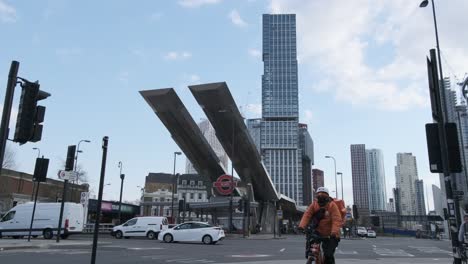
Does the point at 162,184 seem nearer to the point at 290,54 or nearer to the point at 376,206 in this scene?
the point at 290,54

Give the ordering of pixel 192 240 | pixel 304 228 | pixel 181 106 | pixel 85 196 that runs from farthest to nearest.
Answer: pixel 181 106 < pixel 85 196 < pixel 192 240 < pixel 304 228

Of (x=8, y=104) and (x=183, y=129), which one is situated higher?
(x=183, y=129)

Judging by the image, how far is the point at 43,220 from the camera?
96.8 ft

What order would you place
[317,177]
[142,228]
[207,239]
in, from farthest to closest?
[317,177]
[142,228]
[207,239]

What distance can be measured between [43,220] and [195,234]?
11330 mm

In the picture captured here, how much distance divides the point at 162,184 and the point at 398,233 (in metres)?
66.0

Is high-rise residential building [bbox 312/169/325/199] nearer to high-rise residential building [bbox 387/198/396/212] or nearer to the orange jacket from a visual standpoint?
high-rise residential building [bbox 387/198/396/212]

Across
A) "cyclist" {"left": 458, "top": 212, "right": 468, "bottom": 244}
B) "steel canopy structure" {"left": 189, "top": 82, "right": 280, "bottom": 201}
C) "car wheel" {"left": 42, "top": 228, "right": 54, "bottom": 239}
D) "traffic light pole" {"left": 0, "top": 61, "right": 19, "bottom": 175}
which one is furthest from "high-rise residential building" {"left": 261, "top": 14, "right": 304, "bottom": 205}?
"traffic light pole" {"left": 0, "top": 61, "right": 19, "bottom": 175}

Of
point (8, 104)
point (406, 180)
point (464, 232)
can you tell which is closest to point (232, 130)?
point (464, 232)

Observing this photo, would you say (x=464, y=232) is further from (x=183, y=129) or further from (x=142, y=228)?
(x=183, y=129)

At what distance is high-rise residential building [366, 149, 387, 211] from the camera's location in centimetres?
14762

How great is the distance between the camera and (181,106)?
47188 millimetres

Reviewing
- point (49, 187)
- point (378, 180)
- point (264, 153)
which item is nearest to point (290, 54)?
point (264, 153)

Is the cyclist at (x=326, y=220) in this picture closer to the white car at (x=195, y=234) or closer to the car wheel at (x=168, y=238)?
the white car at (x=195, y=234)
